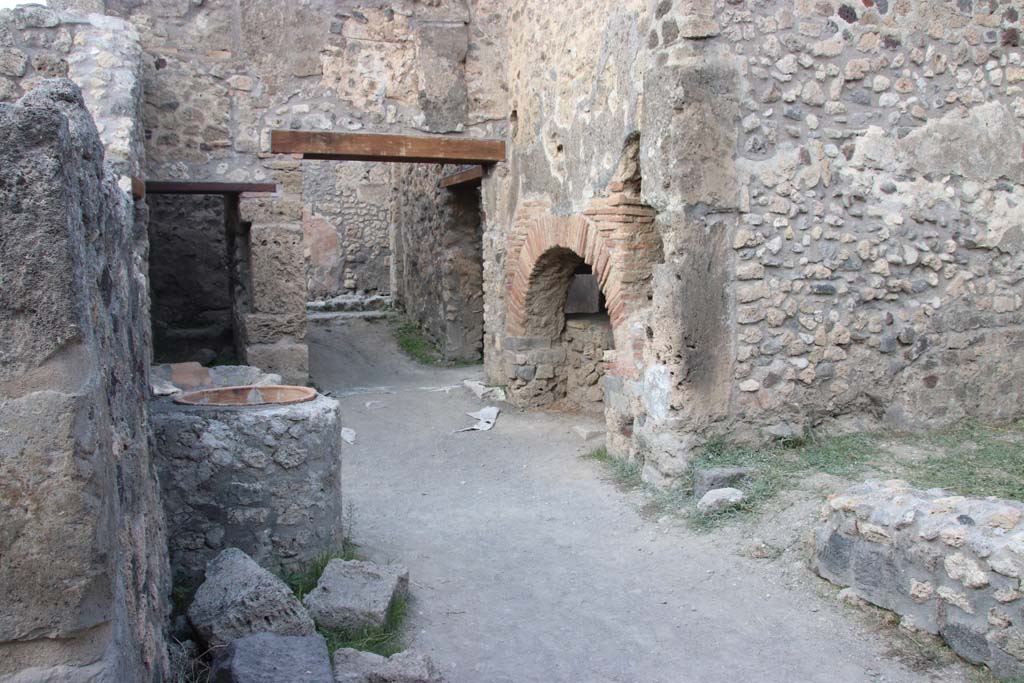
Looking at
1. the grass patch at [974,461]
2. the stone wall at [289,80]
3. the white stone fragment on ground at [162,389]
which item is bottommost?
the grass patch at [974,461]

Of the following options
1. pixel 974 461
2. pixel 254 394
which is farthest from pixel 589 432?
pixel 254 394

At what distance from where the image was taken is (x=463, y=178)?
10109 millimetres

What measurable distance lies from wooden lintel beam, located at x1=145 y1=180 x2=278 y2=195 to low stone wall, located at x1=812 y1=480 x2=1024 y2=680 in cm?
608

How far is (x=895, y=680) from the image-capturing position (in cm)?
325

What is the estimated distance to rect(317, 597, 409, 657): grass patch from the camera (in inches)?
137

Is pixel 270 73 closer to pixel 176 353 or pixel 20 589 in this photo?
pixel 176 353

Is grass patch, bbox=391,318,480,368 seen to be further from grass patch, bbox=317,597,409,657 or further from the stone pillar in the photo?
grass patch, bbox=317,597,409,657

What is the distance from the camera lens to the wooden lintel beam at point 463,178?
31.4 ft

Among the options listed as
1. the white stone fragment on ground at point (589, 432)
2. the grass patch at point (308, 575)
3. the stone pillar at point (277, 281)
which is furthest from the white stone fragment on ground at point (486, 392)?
the grass patch at point (308, 575)

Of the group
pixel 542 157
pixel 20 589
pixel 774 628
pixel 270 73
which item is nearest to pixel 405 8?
pixel 270 73

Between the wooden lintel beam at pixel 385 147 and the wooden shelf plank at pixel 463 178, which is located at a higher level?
the wooden lintel beam at pixel 385 147

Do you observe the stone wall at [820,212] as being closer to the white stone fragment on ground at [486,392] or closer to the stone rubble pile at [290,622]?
the stone rubble pile at [290,622]

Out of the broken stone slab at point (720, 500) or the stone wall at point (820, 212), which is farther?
the stone wall at point (820, 212)

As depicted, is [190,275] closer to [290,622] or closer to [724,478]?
[724,478]
